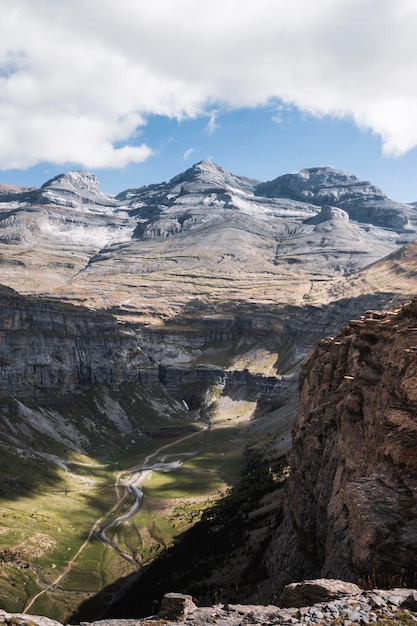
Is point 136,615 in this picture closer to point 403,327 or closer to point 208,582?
point 208,582

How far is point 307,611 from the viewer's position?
1048 inches

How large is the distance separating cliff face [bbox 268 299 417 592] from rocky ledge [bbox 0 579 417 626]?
4796 mm

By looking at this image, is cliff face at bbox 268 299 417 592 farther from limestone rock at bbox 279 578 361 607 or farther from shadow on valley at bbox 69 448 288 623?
shadow on valley at bbox 69 448 288 623

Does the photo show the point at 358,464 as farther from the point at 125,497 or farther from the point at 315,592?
the point at 125,497

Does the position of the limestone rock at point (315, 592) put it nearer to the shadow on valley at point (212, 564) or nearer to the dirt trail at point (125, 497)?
the shadow on valley at point (212, 564)

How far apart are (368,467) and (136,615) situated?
44.2 meters

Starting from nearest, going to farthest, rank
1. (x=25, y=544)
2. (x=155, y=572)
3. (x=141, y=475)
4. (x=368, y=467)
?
(x=368, y=467), (x=155, y=572), (x=25, y=544), (x=141, y=475)

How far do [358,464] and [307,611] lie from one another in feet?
73.0

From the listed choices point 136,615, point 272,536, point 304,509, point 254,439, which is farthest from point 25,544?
point 254,439

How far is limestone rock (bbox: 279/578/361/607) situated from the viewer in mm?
28656

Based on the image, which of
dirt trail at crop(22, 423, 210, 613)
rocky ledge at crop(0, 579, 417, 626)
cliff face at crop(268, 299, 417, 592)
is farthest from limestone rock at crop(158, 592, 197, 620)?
dirt trail at crop(22, 423, 210, 613)

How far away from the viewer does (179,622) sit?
96.7 feet

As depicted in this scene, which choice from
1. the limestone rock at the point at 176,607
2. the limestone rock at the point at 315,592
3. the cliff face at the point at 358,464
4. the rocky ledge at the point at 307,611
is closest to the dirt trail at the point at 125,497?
the cliff face at the point at 358,464

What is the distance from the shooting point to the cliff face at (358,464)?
35.2m
